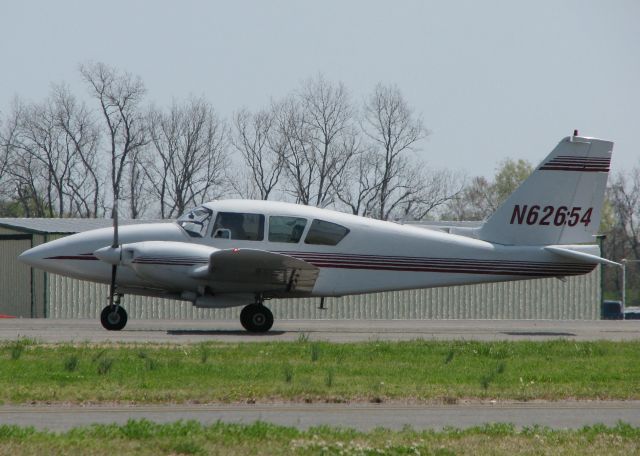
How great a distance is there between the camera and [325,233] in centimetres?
2250

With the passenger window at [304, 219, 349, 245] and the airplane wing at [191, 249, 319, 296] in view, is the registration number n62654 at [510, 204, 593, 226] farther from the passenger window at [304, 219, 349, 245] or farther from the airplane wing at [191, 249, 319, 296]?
the airplane wing at [191, 249, 319, 296]

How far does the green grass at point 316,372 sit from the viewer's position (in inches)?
494

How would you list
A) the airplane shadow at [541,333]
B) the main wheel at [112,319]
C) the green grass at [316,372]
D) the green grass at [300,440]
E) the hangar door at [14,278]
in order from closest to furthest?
the green grass at [300,440], the green grass at [316,372], the main wheel at [112,319], the airplane shadow at [541,333], the hangar door at [14,278]

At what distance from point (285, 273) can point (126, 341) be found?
4.13 m

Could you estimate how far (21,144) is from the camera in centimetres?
6675

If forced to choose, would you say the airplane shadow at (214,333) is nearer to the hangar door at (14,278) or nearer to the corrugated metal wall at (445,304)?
the corrugated metal wall at (445,304)

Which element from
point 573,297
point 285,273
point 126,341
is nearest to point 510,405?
point 126,341

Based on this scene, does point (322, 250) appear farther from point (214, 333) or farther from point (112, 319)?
point (112, 319)

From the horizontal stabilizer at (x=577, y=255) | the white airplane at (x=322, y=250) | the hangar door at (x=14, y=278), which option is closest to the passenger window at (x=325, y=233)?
the white airplane at (x=322, y=250)

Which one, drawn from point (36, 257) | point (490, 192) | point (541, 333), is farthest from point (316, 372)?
point (490, 192)

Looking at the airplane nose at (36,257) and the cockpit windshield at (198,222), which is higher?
the cockpit windshield at (198,222)

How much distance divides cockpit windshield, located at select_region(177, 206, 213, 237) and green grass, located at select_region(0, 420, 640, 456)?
12.1 metres

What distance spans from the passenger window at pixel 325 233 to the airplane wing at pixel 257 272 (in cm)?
80

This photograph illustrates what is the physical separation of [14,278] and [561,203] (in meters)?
21.5
